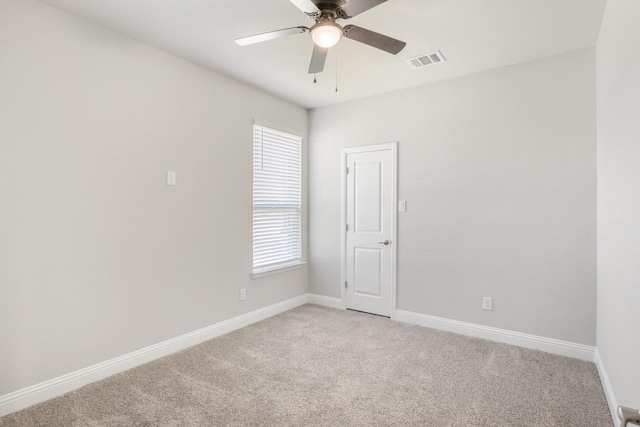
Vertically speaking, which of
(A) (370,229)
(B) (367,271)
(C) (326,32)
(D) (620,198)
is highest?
(C) (326,32)

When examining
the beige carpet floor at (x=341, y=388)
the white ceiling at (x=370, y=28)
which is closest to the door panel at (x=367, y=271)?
the beige carpet floor at (x=341, y=388)

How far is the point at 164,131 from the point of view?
3051 mm

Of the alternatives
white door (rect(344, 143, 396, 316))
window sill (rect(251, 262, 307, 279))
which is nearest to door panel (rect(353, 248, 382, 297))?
white door (rect(344, 143, 396, 316))

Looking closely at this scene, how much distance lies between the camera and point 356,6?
1.89 metres

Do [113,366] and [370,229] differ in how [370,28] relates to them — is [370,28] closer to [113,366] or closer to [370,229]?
[370,229]

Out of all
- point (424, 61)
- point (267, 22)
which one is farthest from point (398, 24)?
point (267, 22)

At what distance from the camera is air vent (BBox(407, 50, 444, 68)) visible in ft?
10.0

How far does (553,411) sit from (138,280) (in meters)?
3.13

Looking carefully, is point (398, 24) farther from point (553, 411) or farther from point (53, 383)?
point (53, 383)

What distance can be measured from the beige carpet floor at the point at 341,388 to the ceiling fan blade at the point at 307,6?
2403 mm

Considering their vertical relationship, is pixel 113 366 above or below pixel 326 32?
below

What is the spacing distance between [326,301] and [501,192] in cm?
248

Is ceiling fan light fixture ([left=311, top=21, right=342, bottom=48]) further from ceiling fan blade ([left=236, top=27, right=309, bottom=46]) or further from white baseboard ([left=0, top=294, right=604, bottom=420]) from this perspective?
white baseboard ([left=0, top=294, right=604, bottom=420])

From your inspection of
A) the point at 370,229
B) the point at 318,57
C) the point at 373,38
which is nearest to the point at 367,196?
the point at 370,229
